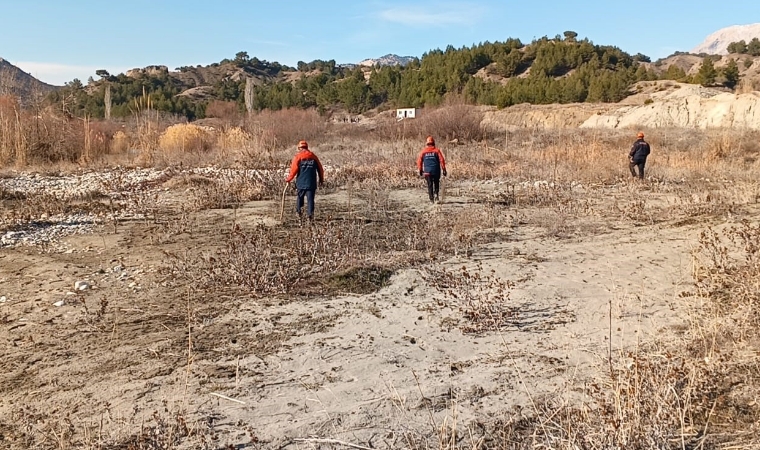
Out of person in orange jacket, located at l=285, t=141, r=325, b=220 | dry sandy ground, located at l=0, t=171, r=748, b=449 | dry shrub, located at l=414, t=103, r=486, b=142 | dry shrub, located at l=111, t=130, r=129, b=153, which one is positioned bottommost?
dry sandy ground, located at l=0, t=171, r=748, b=449

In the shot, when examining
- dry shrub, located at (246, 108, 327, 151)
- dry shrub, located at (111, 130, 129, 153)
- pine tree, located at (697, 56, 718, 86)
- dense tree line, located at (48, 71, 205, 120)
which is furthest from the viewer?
dense tree line, located at (48, 71, 205, 120)

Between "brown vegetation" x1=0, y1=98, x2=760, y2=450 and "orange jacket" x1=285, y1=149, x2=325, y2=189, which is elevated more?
"orange jacket" x1=285, y1=149, x2=325, y2=189

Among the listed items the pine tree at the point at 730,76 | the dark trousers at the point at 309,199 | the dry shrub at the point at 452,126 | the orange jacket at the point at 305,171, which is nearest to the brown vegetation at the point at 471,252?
the dark trousers at the point at 309,199

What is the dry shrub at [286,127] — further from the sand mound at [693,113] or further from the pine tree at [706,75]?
the pine tree at [706,75]

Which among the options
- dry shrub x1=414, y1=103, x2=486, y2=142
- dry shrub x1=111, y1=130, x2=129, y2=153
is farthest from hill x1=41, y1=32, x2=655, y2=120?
dry shrub x1=414, y1=103, x2=486, y2=142

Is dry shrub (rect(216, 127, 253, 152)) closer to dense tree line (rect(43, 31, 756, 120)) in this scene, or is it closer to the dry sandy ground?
the dry sandy ground

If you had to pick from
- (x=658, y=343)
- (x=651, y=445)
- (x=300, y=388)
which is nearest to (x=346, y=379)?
(x=300, y=388)

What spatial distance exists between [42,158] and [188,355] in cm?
1908

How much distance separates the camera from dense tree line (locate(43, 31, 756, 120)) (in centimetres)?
5206

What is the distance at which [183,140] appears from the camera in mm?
24484

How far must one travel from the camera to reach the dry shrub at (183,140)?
2411 centimetres

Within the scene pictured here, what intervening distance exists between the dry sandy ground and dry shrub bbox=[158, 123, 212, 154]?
15.9m

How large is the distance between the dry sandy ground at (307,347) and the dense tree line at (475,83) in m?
46.0

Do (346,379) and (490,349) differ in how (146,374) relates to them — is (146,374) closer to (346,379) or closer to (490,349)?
(346,379)
